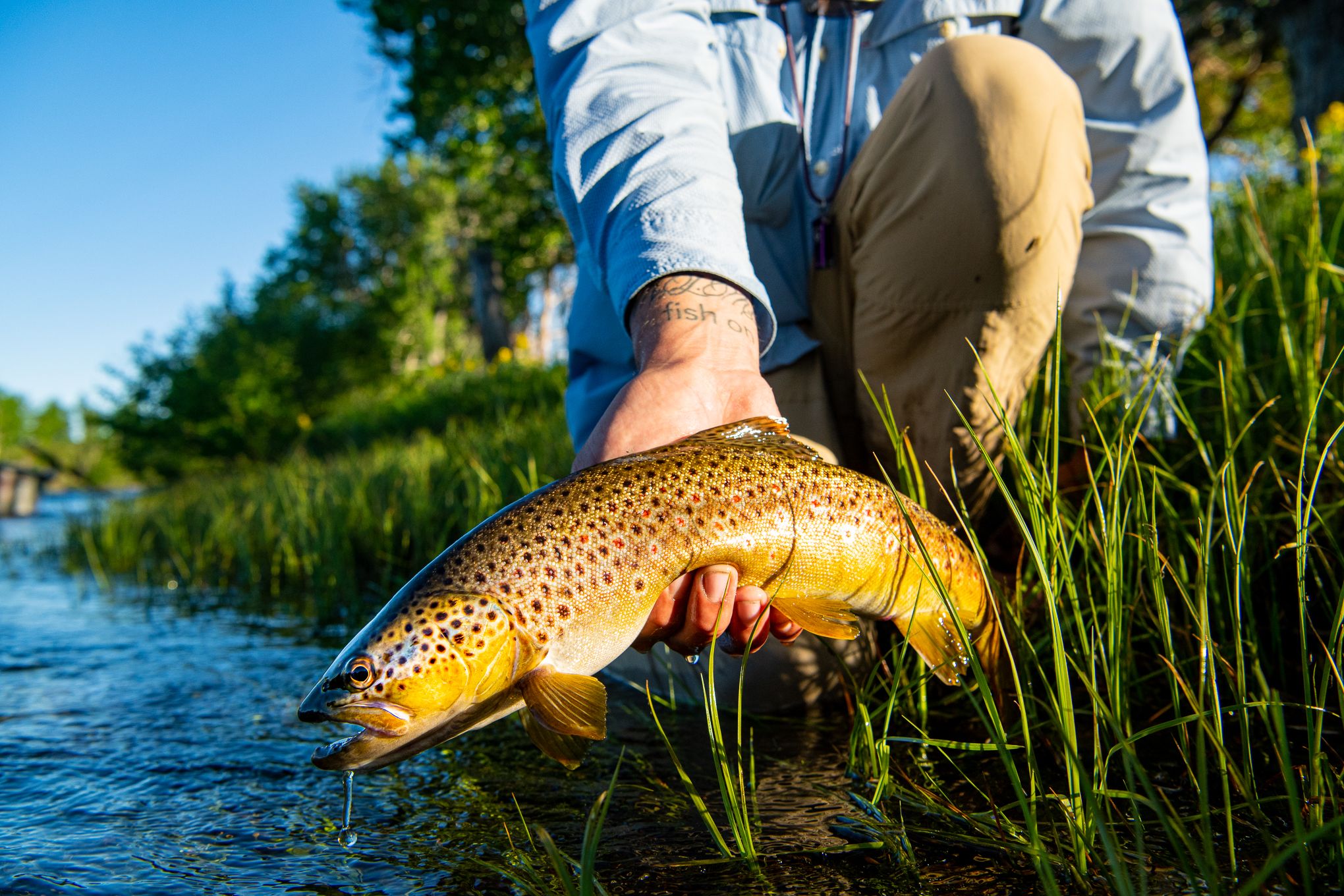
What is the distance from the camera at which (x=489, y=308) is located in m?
21.9

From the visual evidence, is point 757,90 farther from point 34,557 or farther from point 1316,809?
point 34,557

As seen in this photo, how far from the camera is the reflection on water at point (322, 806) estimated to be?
5.35 ft

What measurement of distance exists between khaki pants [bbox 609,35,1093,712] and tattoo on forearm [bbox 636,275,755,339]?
60cm

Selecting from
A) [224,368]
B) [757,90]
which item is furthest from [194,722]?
[224,368]

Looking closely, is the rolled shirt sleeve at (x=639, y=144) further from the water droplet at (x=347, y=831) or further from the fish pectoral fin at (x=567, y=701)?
the water droplet at (x=347, y=831)

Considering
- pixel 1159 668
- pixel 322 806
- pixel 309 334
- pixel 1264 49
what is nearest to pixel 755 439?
pixel 1159 668

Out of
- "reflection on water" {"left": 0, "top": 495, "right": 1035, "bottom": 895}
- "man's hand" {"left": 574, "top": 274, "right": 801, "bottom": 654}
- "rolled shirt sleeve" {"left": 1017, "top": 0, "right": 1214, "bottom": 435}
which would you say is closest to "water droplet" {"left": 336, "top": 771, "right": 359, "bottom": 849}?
"reflection on water" {"left": 0, "top": 495, "right": 1035, "bottom": 895}

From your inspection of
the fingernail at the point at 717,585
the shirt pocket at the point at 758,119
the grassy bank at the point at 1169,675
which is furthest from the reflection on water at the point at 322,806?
the shirt pocket at the point at 758,119

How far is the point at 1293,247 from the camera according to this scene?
143 inches

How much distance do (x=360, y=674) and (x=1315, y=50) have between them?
13.2 metres

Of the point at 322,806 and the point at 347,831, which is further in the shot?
the point at 322,806

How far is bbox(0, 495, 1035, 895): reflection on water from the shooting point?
64.2 inches

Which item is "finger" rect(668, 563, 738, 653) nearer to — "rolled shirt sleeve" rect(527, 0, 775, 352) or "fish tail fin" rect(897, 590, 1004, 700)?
"fish tail fin" rect(897, 590, 1004, 700)

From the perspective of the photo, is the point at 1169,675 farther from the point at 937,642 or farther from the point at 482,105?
the point at 482,105
